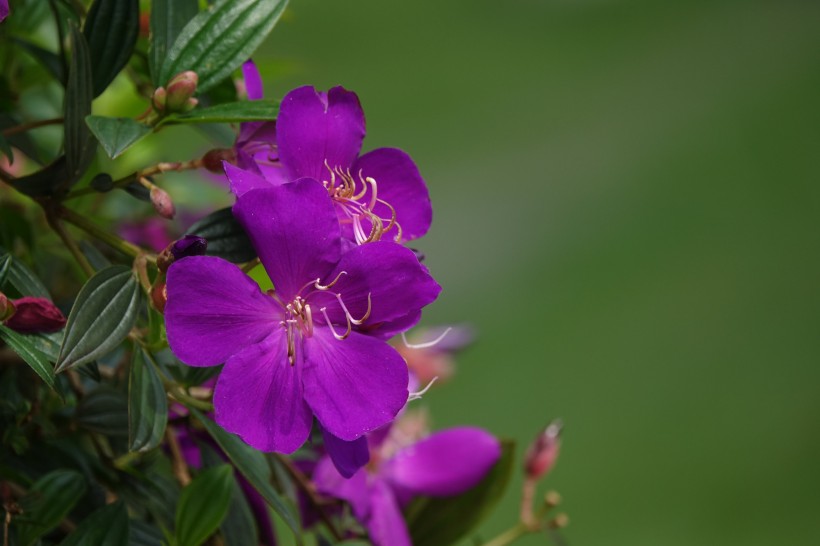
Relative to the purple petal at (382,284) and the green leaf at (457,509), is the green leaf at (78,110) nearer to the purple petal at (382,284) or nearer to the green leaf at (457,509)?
the purple petal at (382,284)

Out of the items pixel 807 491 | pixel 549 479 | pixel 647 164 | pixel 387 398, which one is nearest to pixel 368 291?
pixel 387 398

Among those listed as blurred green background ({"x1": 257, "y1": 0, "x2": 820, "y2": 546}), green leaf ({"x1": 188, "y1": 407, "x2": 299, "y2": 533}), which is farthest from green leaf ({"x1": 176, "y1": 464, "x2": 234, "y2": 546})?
blurred green background ({"x1": 257, "y1": 0, "x2": 820, "y2": 546})

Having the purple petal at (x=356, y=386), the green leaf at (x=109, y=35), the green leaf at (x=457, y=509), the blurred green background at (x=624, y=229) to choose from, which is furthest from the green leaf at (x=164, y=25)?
the blurred green background at (x=624, y=229)

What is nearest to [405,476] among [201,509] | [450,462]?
[450,462]

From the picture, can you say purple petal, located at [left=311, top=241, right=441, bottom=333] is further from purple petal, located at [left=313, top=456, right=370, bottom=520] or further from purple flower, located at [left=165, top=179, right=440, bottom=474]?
purple petal, located at [left=313, top=456, right=370, bottom=520]

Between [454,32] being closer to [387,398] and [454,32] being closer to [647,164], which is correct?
[647,164]

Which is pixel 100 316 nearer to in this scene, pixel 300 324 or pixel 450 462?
pixel 300 324

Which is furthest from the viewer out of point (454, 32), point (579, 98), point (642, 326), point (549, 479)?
point (454, 32)
